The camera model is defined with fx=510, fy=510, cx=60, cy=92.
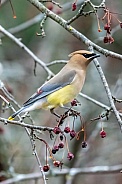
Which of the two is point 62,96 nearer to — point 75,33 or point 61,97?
point 61,97

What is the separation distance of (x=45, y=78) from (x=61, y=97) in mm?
4151

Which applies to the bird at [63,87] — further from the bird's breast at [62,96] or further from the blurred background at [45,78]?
the blurred background at [45,78]

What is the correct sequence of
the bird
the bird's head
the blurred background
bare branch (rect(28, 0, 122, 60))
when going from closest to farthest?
bare branch (rect(28, 0, 122, 60)) → the bird → the bird's head → the blurred background

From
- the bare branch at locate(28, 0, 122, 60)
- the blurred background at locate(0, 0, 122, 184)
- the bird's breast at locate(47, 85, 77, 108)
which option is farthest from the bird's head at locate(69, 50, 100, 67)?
the blurred background at locate(0, 0, 122, 184)

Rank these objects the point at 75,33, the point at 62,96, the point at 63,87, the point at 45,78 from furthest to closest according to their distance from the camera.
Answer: the point at 45,78, the point at 63,87, the point at 62,96, the point at 75,33

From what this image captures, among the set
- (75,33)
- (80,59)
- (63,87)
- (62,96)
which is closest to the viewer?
(75,33)

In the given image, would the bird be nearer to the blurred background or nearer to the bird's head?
the bird's head

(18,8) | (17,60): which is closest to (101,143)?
(17,60)

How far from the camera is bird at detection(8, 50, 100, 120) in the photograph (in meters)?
3.71

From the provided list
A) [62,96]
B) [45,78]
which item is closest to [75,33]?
[62,96]

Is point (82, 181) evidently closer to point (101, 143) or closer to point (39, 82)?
point (101, 143)

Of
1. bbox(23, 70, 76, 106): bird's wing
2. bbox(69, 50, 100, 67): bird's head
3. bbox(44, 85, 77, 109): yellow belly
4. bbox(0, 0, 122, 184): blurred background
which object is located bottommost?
bbox(44, 85, 77, 109): yellow belly

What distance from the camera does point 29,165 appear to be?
779 cm

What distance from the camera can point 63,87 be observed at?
3.85 metres
